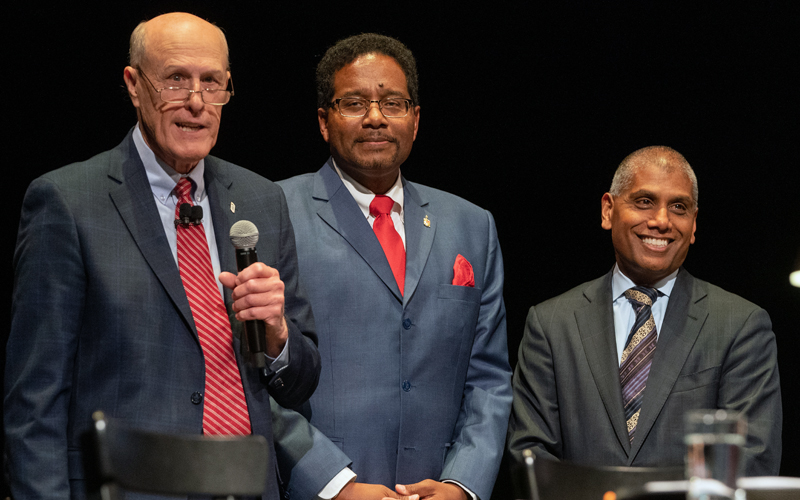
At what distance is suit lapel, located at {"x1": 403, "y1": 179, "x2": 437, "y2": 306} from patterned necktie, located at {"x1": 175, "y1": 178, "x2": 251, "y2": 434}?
2.22ft

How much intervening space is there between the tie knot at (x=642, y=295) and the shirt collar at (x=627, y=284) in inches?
0.8

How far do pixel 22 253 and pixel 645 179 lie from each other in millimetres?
2055

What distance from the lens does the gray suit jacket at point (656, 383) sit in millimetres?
2641

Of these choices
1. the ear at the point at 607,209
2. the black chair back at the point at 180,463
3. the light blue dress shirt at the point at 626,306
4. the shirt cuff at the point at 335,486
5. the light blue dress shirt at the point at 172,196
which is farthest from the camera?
the ear at the point at 607,209

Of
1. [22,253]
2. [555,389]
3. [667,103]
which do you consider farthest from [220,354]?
[667,103]

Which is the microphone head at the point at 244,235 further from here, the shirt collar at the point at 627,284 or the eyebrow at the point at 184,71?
the shirt collar at the point at 627,284

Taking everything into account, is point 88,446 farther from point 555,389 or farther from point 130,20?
point 130,20

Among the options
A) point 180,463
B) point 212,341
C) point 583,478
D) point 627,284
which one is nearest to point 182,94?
point 212,341

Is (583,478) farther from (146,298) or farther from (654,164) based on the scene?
(654,164)

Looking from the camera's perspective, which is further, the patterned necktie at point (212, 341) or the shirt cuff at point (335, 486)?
the shirt cuff at point (335, 486)

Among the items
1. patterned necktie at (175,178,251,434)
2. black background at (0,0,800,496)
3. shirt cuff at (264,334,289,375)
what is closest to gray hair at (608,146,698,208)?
black background at (0,0,800,496)

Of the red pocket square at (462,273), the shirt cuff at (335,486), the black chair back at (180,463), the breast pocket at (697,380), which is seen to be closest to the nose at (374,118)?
the red pocket square at (462,273)

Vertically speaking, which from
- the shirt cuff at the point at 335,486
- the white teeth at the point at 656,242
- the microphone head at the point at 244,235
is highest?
the microphone head at the point at 244,235

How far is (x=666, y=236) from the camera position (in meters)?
2.90
